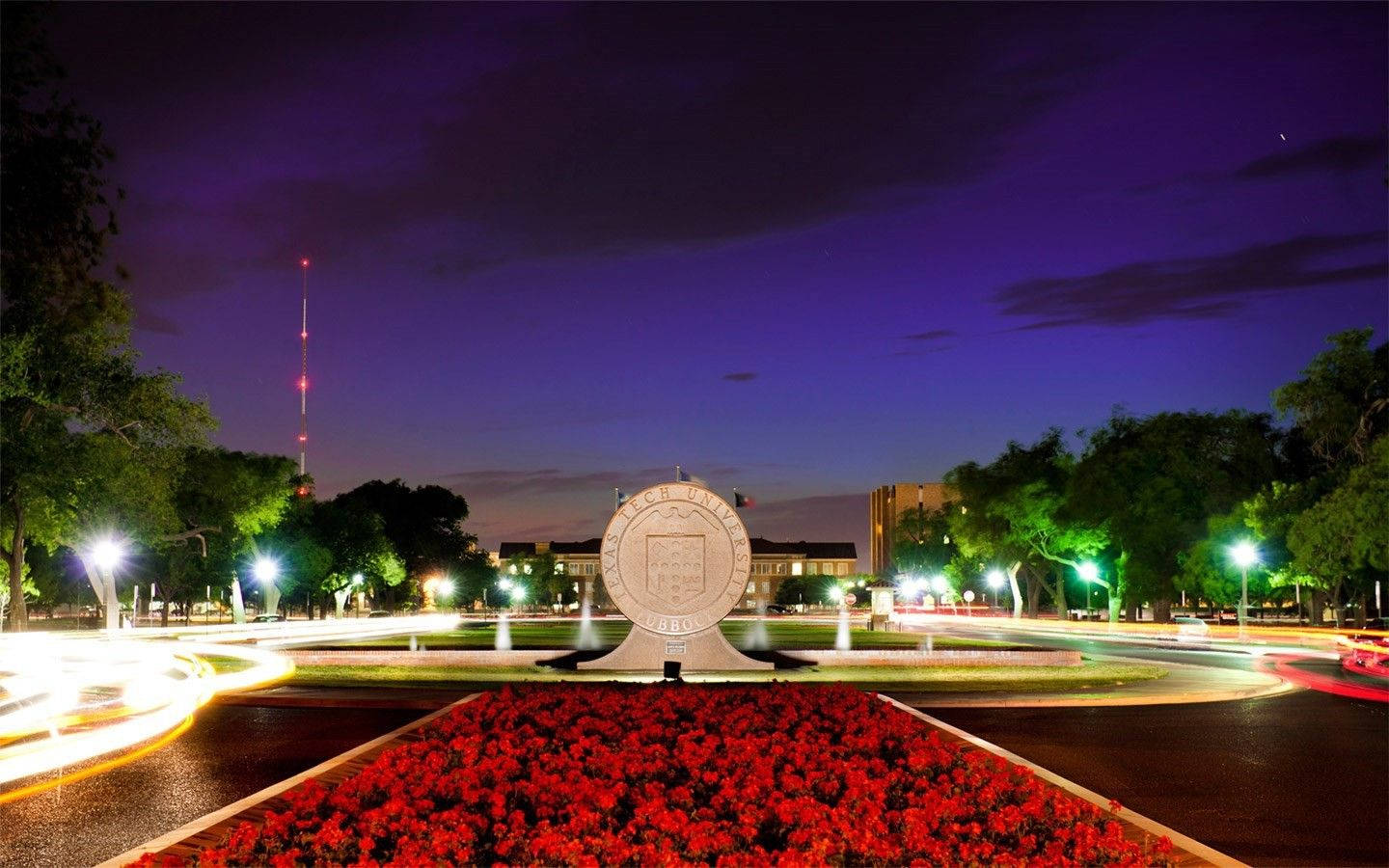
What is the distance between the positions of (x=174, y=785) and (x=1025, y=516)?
7654cm

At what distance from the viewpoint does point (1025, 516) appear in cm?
8475

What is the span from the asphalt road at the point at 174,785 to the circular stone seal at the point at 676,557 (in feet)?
24.1

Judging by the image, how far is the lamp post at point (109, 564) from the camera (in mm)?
52162

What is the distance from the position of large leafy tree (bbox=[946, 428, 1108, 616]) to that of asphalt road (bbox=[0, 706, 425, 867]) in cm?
6723

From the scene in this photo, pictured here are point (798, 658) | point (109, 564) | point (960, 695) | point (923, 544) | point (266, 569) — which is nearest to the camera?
point (960, 695)

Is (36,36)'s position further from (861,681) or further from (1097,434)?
(1097,434)

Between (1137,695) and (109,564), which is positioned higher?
(109,564)

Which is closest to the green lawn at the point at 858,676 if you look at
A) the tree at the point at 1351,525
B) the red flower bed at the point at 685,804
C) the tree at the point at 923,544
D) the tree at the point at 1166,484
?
the red flower bed at the point at 685,804

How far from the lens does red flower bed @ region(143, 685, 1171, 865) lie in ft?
24.7

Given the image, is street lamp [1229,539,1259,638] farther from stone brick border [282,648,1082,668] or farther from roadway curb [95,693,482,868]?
A: roadway curb [95,693,482,868]

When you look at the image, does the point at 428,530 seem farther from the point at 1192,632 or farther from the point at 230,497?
the point at 1192,632

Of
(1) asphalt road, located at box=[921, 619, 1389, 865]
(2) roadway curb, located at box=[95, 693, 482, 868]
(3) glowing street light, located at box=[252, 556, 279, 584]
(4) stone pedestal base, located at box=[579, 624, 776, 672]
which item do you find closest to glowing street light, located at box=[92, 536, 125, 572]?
(3) glowing street light, located at box=[252, 556, 279, 584]

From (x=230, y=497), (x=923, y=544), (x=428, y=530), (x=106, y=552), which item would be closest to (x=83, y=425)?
(x=106, y=552)

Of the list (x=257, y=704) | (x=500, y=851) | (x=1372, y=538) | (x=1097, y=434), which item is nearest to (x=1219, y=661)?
(x=1372, y=538)
